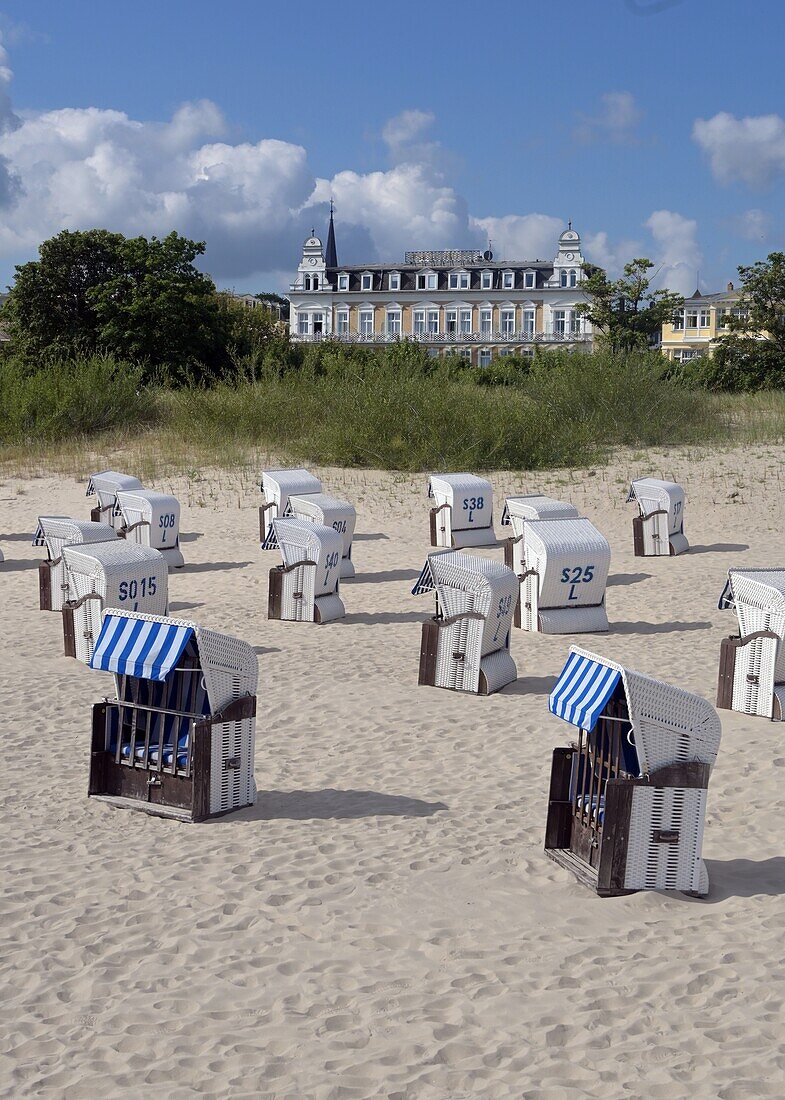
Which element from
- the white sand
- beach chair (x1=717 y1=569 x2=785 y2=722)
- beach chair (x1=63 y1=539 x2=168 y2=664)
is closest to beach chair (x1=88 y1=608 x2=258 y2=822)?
the white sand

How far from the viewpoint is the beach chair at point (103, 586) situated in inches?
386

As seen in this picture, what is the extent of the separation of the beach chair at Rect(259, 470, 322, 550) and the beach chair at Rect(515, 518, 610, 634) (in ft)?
17.0

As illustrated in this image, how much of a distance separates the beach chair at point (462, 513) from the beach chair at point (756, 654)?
8.00 meters

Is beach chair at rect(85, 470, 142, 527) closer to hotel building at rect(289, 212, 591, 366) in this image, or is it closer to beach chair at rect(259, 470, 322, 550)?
beach chair at rect(259, 470, 322, 550)

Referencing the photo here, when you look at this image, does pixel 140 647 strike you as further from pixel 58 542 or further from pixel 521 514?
pixel 521 514

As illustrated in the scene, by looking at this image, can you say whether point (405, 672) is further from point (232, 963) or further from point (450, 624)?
point (232, 963)

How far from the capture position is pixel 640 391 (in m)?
24.6

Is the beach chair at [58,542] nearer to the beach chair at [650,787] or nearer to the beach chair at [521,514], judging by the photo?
the beach chair at [521,514]

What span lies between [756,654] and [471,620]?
2.10 metres

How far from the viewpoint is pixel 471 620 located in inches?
355

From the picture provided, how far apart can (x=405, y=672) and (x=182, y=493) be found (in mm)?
12009

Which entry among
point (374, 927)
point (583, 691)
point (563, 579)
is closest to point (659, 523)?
point (563, 579)

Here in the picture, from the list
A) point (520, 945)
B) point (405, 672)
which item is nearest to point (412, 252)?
point (405, 672)

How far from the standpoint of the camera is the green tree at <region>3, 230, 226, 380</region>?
35.6 meters
